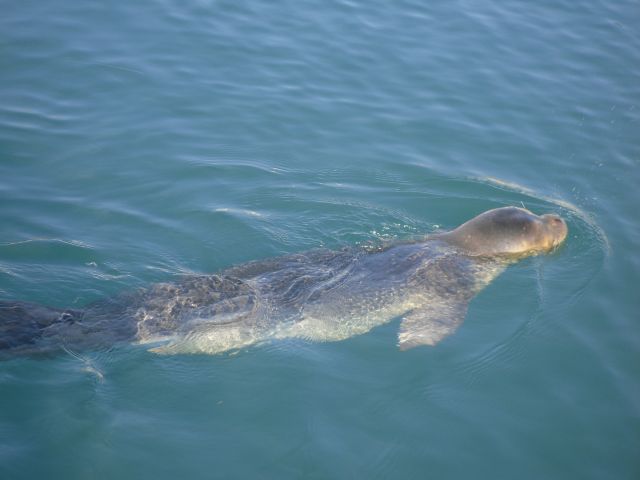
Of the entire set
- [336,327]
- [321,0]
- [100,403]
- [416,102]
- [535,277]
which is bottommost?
[100,403]

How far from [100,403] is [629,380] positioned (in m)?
5.81

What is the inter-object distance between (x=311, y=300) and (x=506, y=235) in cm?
308

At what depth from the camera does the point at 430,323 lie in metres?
8.30

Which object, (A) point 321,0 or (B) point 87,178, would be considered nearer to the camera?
(B) point 87,178

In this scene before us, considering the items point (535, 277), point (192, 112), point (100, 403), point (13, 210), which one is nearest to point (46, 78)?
point (192, 112)

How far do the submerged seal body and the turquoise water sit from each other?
0.76 feet

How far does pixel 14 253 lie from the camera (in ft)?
29.1

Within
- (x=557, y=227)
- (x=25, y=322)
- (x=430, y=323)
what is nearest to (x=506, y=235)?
(x=557, y=227)

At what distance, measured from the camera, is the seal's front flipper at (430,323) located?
26.2 feet

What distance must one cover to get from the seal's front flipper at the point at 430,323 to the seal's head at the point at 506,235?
45.5 inches

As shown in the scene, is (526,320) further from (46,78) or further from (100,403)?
(46,78)

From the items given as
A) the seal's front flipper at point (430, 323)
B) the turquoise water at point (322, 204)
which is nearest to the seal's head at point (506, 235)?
the turquoise water at point (322, 204)

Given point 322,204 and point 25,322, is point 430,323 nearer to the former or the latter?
point 322,204

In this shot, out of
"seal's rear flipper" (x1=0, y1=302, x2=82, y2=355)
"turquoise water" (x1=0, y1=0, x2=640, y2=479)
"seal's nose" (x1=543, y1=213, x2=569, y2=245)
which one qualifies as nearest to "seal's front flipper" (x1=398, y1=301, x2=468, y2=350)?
"turquoise water" (x1=0, y1=0, x2=640, y2=479)
